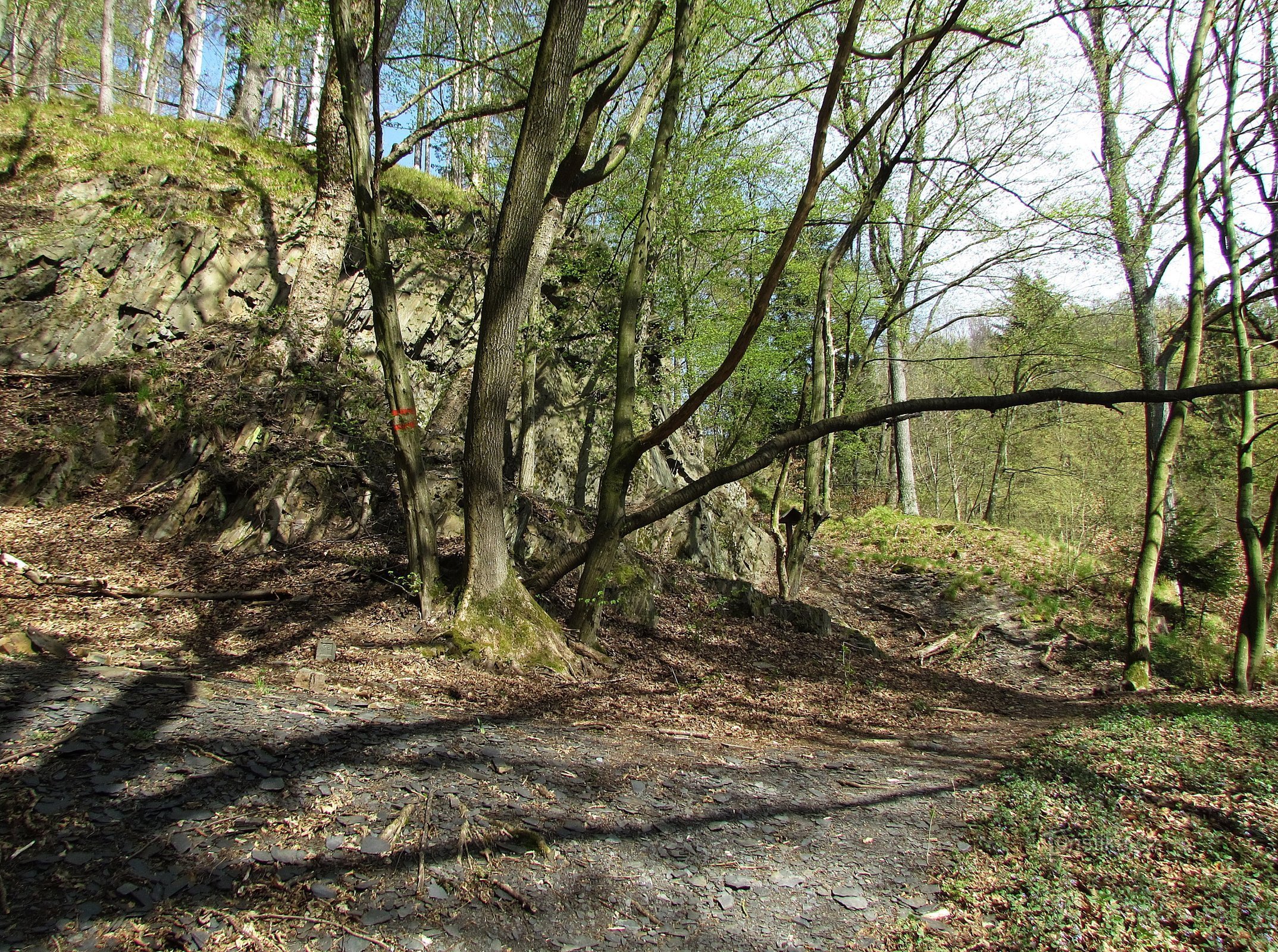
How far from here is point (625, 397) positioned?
6.77m

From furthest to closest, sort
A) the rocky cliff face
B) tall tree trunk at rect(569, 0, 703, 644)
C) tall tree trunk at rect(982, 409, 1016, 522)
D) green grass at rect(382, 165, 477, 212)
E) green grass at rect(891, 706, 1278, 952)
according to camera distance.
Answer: tall tree trunk at rect(982, 409, 1016, 522)
green grass at rect(382, 165, 477, 212)
the rocky cliff face
tall tree trunk at rect(569, 0, 703, 644)
green grass at rect(891, 706, 1278, 952)

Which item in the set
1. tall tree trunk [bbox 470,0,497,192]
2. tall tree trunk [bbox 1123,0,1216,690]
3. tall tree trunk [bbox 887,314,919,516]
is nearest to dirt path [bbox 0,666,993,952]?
tall tree trunk [bbox 1123,0,1216,690]

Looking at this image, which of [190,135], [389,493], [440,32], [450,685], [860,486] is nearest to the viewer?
[450,685]

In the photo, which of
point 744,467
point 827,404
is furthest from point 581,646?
point 827,404

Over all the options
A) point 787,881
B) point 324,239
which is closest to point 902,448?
point 324,239

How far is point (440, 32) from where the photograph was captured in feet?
29.5

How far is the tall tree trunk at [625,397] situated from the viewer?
6.59 m

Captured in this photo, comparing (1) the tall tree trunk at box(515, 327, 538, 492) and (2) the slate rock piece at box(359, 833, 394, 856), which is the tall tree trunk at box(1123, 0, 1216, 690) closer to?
(1) the tall tree trunk at box(515, 327, 538, 492)

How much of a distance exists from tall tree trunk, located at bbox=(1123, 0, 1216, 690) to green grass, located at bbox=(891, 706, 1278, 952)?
173 inches

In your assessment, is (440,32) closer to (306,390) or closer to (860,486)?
(306,390)

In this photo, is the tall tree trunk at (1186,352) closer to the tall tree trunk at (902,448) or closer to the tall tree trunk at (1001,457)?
the tall tree trunk at (902,448)

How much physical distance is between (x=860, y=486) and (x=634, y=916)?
83.9ft

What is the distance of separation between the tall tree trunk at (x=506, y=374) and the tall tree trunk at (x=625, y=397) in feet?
2.37

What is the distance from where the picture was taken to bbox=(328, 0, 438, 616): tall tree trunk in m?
5.83
